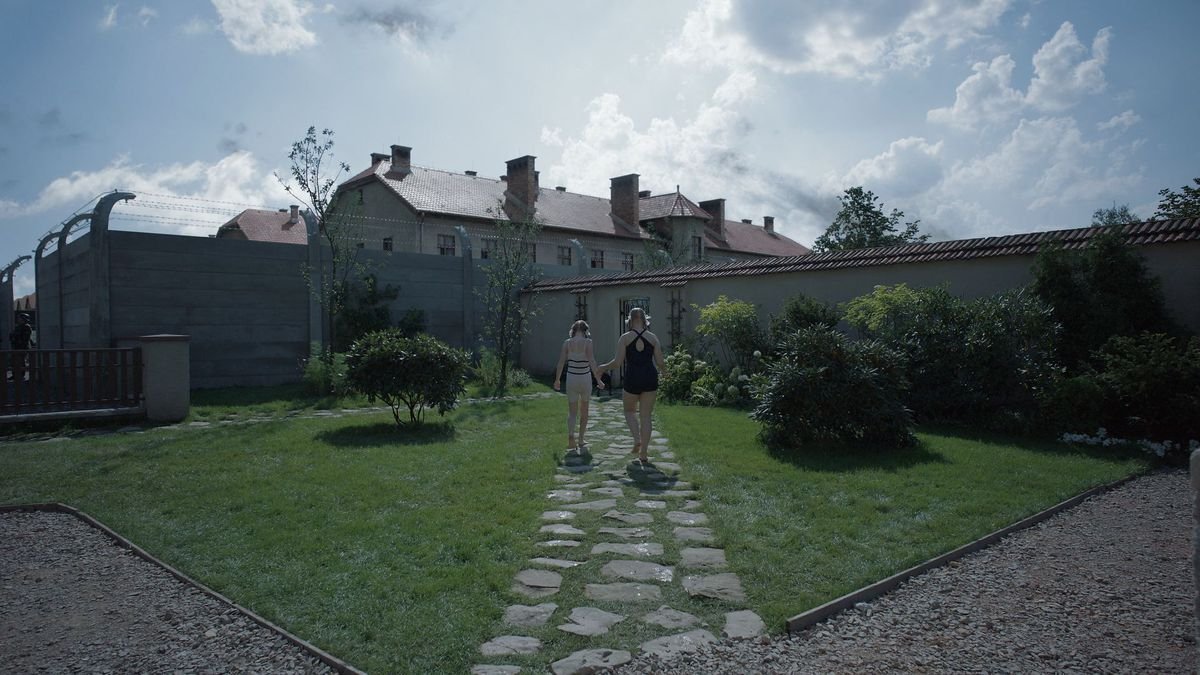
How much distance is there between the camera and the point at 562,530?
5.76 meters

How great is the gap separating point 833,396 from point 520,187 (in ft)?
96.6

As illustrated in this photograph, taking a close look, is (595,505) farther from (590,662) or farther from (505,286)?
(505,286)

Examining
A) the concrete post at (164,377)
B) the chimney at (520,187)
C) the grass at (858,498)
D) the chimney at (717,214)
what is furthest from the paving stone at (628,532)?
the chimney at (717,214)

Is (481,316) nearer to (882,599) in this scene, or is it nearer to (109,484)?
(109,484)

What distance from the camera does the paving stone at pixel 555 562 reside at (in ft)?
16.3

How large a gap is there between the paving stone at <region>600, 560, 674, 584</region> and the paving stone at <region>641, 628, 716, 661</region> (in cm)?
76

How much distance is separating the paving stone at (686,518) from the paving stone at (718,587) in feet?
3.89

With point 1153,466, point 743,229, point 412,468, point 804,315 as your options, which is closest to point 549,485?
point 412,468

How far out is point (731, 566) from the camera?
193 inches

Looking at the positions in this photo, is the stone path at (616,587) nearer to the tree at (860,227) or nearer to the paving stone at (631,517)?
the paving stone at (631,517)

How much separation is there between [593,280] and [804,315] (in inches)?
268

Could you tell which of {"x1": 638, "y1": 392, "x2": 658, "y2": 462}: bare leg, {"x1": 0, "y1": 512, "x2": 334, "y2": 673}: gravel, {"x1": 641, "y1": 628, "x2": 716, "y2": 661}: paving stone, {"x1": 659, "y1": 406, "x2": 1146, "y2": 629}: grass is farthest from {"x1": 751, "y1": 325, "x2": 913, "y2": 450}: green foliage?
{"x1": 0, "y1": 512, "x2": 334, "y2": 673}: gravel

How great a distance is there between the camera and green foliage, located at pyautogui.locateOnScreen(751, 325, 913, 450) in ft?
28.3

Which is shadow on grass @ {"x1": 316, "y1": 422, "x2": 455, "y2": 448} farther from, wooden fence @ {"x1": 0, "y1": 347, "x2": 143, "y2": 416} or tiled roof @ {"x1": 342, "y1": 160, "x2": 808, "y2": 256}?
tiled roof @ {"x1": 342, "y1": 160, "x2": 808, "y2": 256}
